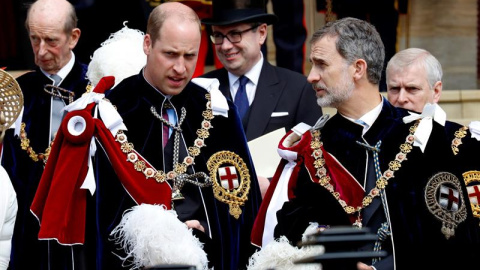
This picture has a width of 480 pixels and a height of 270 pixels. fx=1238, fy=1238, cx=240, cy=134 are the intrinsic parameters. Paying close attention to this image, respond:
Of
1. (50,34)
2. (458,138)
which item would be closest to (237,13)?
(50,34)

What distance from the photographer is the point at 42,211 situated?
5.93 metres

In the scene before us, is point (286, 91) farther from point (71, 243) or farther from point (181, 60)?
point (71, 243)

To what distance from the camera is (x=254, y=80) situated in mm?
7469

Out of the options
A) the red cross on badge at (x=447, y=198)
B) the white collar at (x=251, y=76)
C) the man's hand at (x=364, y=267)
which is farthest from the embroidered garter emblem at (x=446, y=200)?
the white collar at (x=251, y=76)

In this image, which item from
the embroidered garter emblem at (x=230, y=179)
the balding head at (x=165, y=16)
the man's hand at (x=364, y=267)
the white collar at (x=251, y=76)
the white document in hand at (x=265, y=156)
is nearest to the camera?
the man's hand at (x=364, y=267)

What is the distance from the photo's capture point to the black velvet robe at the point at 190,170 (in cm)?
591

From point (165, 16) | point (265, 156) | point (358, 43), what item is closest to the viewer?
point (358, 43)

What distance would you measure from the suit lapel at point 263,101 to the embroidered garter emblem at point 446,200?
6.09 ft

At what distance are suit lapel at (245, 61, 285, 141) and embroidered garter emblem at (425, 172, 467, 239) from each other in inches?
73.1

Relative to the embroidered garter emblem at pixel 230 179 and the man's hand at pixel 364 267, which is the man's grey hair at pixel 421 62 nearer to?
the embroidered garter emblem at pixel 230 179

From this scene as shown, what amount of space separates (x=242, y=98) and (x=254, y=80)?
14 cm

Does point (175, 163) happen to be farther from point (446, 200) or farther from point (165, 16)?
point (446, 200)

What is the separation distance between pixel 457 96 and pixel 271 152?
4522 mm

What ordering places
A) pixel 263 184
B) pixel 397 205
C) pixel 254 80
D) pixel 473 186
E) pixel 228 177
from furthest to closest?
pixel 254 80
pixel 263 184
pixel 473 186
pixel 228 177
pixel 397 205
